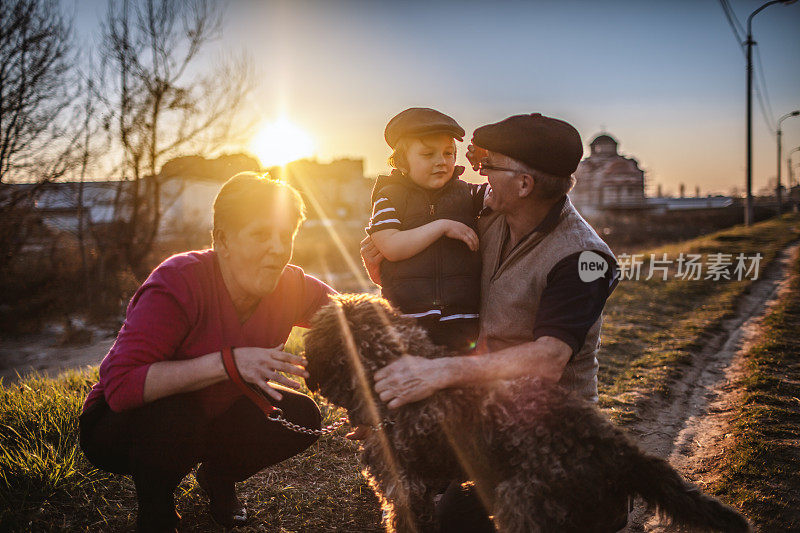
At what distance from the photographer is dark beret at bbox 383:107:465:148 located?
3002 mm

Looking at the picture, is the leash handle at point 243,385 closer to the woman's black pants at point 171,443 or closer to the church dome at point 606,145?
the woman's black pants at point 171,443

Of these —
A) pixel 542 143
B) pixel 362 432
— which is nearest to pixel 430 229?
pixel 542 143

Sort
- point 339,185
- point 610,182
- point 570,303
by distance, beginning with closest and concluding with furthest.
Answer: point 570,303 < point 339,185 < point 610,182

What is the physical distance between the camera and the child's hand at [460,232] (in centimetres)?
282

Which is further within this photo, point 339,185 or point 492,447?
point 339,185

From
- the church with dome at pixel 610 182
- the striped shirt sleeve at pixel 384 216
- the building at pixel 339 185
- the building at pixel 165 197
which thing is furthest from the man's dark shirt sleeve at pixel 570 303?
the church with dome at pixel 610 182

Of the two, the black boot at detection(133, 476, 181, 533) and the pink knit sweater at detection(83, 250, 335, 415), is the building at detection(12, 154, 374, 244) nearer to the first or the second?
the pink knit sweater at detection(83, 250, 335, 415)

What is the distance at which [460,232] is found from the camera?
283 cm

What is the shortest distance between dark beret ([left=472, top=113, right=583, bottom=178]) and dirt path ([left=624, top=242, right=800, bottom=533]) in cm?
228

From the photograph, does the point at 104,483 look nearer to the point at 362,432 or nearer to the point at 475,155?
the point at 362,432

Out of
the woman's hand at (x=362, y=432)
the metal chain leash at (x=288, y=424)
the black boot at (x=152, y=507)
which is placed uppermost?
the woman's hand at (x=362, y=432)

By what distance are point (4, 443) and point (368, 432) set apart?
9.78 feet

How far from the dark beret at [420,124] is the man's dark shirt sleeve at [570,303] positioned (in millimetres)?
1166

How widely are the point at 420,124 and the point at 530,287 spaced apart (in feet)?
4.04
